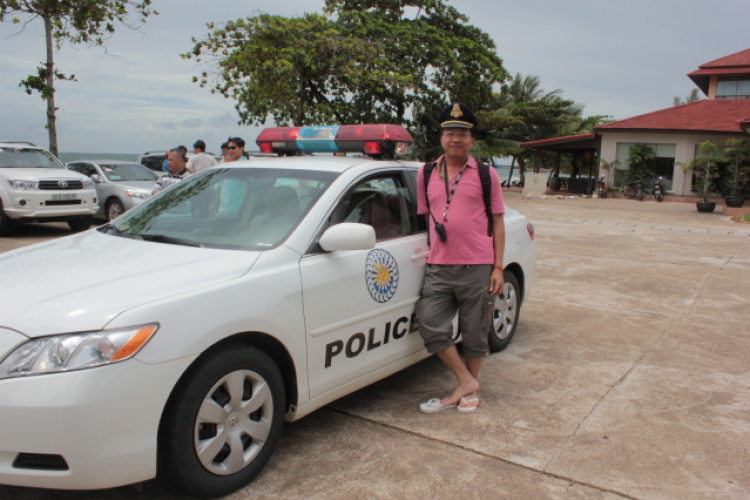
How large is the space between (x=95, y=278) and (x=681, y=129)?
27155 millimetres

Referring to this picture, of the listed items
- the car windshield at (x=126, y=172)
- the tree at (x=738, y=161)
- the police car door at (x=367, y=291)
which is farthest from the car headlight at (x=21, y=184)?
the tree at (x=738, y=161)

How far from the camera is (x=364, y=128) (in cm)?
409

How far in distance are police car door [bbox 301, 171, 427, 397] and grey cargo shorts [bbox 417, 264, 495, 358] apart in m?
0.13

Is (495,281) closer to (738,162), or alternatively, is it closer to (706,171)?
(706,171)

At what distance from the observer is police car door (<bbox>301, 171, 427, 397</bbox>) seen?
318 centimetres

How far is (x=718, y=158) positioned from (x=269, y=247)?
901 inches

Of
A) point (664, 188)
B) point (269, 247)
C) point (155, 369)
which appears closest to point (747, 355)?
point (269, 247)

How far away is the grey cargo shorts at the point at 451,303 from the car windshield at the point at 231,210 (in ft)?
2.90

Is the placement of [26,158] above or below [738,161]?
Answer: below

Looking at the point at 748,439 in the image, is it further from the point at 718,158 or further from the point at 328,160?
the point at 718,158

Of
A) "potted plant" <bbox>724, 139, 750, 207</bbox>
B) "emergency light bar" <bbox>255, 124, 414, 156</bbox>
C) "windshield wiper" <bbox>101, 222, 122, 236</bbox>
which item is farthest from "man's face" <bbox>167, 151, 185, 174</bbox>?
"potted plant" <bbox>724, 139, 750, 207</bbox>

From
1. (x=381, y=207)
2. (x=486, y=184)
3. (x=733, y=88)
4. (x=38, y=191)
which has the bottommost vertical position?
(x=38, y=191)

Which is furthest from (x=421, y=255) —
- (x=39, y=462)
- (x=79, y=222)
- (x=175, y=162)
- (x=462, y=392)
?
(x=79, y=222)

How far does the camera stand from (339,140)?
13.8 ft
